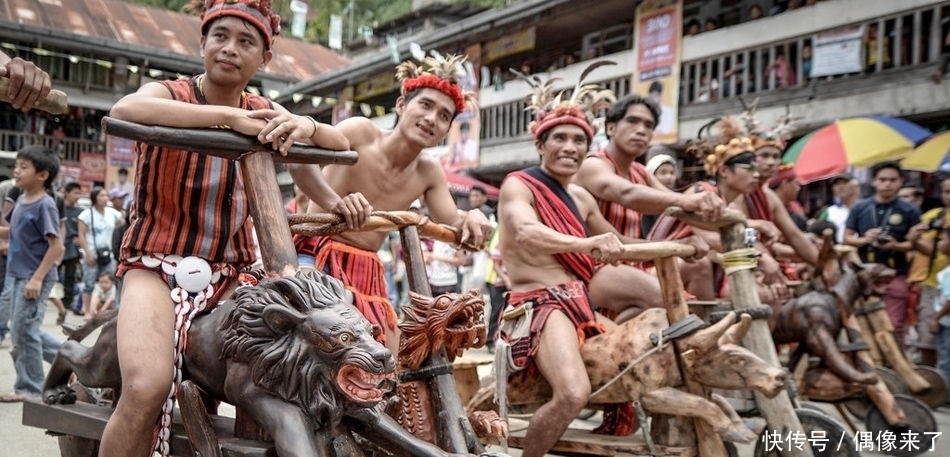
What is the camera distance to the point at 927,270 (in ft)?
23.5

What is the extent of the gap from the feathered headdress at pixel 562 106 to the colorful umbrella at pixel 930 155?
4.23 m

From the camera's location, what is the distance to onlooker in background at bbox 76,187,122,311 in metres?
10.1

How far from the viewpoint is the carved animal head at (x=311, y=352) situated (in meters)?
2.11

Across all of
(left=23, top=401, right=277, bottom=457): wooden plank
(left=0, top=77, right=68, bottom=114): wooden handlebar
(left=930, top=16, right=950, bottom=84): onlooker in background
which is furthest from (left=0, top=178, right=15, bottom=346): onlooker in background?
(left=930, top=16, right=950, bottom=84): onlooker in background

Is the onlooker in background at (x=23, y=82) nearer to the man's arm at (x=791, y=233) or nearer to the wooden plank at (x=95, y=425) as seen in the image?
the wooden plank at (x=95, y=425)

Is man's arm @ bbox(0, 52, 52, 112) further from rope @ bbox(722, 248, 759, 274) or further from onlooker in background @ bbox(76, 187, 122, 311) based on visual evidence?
onlooker in background @ bbox(76, 187, 122, 311)

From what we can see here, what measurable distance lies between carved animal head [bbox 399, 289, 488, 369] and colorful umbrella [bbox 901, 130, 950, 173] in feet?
20.4

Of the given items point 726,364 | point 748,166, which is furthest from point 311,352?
point 748,166

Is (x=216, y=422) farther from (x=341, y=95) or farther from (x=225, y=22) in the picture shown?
(x=341, y=95)

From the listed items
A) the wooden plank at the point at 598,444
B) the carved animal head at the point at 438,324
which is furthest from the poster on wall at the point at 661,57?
the carved animal head at the point at 438,324

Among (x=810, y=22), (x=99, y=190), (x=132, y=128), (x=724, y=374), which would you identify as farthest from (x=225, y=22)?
(x=810, y=22)

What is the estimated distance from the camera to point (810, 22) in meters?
11.1

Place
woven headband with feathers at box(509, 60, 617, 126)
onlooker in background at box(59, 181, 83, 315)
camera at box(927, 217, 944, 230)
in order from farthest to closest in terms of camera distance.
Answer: onlooker in background at box(59, 181, 83, 315) → camera at box(927, 217, 944, 230) → woven headband with feathers at box(509, 60, 617, 126)

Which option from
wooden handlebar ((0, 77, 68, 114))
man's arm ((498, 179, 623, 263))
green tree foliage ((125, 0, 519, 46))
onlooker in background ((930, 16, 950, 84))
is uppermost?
green tree foliage ((125, 0, 519, 46))
